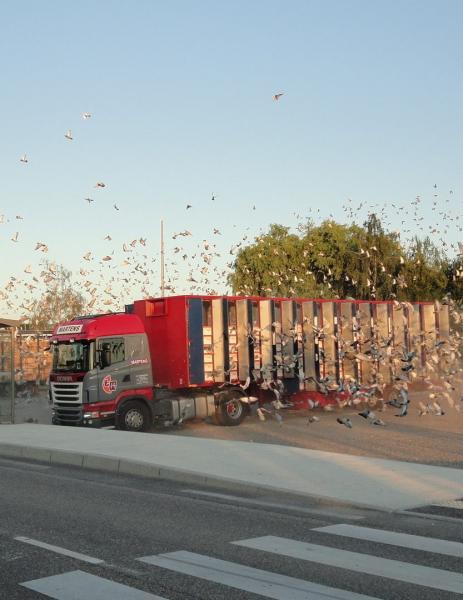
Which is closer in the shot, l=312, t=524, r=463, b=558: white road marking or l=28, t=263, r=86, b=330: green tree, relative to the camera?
l=312, t=524, r=463, b=558: white road marking

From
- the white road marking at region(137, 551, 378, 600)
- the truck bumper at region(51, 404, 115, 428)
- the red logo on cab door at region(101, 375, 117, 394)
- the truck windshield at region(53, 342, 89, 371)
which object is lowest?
the truck bumper at region(51, 404, 115, 428)

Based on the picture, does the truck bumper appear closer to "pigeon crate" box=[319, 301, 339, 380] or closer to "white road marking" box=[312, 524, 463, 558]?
"pigeon crate" box=[319, 301, 339, 380]

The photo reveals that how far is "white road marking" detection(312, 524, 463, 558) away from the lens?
7.32 m

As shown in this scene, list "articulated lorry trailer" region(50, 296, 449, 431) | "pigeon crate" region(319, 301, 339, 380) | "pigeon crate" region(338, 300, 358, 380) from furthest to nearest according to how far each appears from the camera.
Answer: "pigeon crate" region(338, 300, 358, 380) < "pigeon crate" region(319, 301, 339, 380) < "articulated lorry trailer" region(50, 296, 449, 431)

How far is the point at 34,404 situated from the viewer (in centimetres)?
3180

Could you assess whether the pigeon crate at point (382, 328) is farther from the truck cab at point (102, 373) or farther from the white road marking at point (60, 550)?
the white road marking at point (60, 550)

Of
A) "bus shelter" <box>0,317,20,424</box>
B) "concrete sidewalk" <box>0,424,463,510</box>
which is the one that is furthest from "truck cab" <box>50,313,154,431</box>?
"concrete sidewalk" <box>0,424,463,510</box>

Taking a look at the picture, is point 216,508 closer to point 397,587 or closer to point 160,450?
point 397,587

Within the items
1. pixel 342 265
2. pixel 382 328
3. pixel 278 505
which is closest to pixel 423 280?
pixel 342 265

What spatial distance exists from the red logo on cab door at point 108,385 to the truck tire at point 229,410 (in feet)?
11.6

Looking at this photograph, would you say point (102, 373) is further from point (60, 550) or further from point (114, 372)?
point (60, 550)

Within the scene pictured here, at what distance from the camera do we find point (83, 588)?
605cm

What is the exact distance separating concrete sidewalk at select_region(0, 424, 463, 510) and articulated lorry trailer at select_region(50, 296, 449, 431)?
12.2 feet

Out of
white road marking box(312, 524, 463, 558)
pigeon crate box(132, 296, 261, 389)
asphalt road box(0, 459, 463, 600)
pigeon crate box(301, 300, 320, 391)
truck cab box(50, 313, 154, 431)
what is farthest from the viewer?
pigeon crate box(301, 300, 320, 391)
